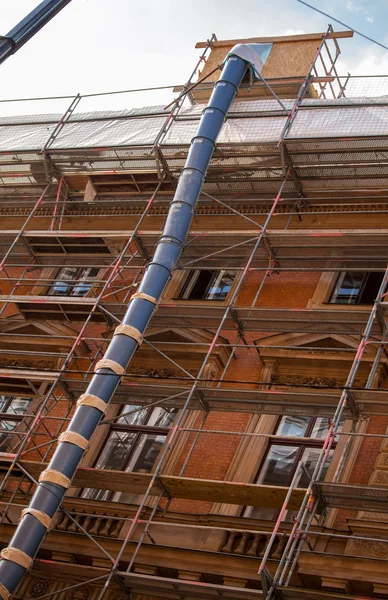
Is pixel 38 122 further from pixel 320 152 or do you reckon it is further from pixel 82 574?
pixel 82 574

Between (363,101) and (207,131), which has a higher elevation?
(363,101)

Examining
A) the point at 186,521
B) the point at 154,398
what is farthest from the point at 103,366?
the point at 186,521

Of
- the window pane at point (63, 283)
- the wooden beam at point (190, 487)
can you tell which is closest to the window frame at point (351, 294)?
the wooden beam at point (190, 487)

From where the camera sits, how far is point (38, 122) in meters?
→ 22.8

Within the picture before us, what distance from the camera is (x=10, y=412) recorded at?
19.5 metres

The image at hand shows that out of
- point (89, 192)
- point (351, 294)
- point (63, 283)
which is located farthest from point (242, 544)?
point (89, 192)

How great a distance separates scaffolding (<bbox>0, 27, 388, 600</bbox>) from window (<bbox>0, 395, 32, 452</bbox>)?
0.14 m

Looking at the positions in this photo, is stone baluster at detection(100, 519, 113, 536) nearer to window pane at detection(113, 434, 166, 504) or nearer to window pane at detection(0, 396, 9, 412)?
window pane at detection(113, 434, 166, 504)

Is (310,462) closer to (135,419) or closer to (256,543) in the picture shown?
(256,543)

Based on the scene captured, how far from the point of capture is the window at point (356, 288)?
61.3 ft

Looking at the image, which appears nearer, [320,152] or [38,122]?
[320,152]

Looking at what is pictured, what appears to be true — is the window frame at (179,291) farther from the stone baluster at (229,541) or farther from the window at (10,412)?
the stone baluster at (229,541)

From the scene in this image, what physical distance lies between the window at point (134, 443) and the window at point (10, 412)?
6.47ft

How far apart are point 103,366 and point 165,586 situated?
371 cm
